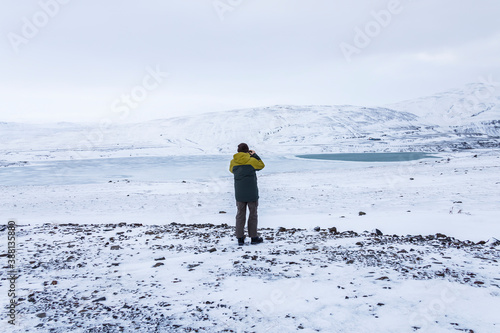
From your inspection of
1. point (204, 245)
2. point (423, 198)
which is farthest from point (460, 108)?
point (204, 245)

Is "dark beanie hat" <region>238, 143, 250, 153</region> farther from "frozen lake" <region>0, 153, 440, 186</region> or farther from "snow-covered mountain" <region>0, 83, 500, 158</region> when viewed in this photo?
"snow-covered mountain" <region>0, 83, 500, 158</region>

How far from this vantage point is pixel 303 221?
10391mm

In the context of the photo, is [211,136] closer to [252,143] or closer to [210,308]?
[252,143]

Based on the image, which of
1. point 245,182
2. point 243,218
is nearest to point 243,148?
point 245,182

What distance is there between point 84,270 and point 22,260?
4.77 feet

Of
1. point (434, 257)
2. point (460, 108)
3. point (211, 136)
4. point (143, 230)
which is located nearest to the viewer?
point (434, 257)

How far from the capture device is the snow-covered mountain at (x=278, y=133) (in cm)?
6688

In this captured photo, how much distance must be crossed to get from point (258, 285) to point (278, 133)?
288 feet

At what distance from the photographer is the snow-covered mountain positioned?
219 feet

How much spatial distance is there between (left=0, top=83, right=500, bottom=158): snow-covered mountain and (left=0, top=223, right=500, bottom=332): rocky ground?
5509cm

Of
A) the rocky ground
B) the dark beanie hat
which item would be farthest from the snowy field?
the dark beanie hat

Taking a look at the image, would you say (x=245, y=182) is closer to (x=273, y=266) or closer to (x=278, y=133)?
(x=273, y=266)

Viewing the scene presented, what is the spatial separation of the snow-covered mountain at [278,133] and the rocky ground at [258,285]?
55.1 meters

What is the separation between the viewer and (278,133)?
301 feet
